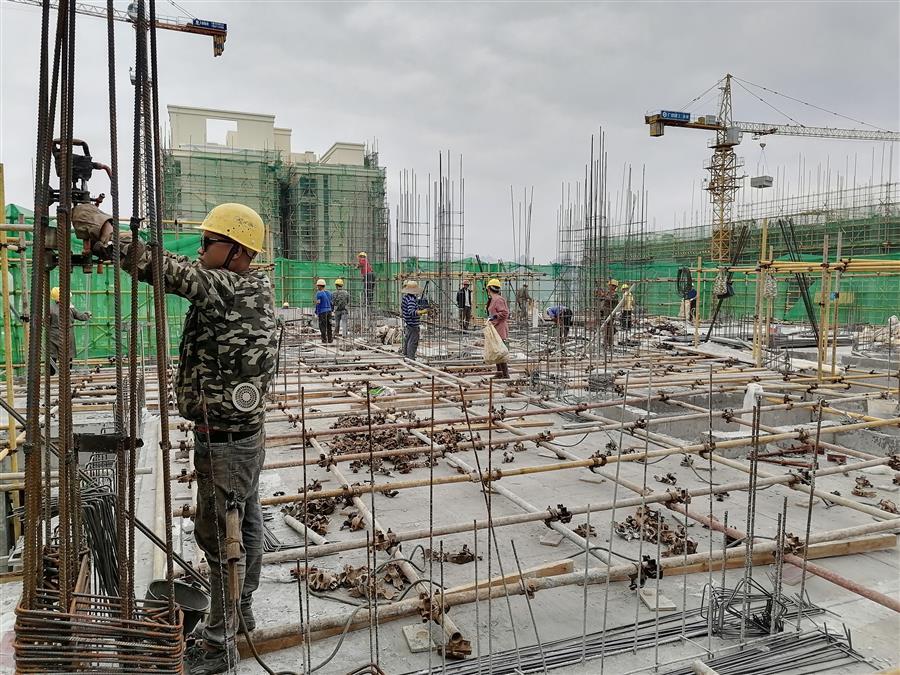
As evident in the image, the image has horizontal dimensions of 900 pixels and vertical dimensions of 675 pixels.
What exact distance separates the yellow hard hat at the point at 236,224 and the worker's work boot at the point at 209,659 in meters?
1.75

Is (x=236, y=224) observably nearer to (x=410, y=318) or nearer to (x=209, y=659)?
(x=209, y=659)

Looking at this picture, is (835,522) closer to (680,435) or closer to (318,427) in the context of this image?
(680,435)

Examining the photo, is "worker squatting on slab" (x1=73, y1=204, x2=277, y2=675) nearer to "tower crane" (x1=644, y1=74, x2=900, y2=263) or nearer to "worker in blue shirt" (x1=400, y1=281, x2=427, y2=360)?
"worker in blue shirt" (x1=400, y1=281, x2=427, y2=360)

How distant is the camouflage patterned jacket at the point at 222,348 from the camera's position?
103 inches

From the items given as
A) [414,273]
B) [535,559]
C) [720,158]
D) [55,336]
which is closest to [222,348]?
[535,559]

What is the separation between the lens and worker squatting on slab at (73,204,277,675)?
263cm

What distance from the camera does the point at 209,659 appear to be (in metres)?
2.67

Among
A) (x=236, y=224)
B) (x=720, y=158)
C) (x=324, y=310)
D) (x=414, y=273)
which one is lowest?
(x=324, y=310)

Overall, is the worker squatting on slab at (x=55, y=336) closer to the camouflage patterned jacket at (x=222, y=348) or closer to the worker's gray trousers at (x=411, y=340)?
the camouflage patterned jacket at (x=222, y=348)

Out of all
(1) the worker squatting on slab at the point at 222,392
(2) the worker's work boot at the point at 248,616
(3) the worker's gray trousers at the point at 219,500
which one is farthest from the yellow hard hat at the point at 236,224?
(2) the worker's work boot at the point at 248,616

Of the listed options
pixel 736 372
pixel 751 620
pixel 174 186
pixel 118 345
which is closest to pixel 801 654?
pixel 751 620

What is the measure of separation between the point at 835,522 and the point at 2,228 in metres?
6.27

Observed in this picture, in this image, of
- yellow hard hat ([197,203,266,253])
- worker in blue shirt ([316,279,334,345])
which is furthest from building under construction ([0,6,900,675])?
worker in blue shirt ([316,279,334,345])

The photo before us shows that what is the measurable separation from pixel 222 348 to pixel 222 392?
0.19 metres
